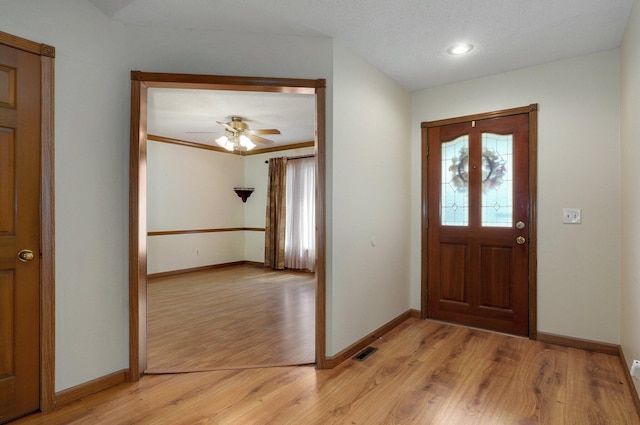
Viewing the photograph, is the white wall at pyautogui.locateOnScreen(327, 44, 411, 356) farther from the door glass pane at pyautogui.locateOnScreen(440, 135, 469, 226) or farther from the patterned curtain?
the patterned curtain

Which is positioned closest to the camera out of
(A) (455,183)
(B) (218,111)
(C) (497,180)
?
(C) (497,180)

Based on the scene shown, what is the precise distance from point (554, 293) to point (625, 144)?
1.36 m

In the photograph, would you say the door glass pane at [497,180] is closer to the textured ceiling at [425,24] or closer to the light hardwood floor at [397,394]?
the textured ceiling at [425,24]

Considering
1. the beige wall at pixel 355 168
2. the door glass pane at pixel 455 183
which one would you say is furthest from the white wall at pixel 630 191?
the door glass pane at pixel 455 183

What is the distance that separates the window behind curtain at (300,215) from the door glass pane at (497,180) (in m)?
3.61

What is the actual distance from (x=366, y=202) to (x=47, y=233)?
231 cm

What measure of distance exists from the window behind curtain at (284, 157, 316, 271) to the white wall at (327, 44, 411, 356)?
9.93 ft

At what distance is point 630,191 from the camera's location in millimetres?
2330

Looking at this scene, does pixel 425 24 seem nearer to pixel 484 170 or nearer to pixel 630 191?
pixel 484 170

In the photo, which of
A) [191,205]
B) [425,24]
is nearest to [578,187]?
[425,24]

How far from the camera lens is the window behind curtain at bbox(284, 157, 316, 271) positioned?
6.60m

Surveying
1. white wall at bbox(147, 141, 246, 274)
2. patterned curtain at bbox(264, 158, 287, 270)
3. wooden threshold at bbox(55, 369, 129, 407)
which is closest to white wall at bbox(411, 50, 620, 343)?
wooden threshold at bbox(55, 369, 129, 407)

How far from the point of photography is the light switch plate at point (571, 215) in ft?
9.67

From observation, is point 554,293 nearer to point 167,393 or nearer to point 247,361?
point 247,361
